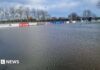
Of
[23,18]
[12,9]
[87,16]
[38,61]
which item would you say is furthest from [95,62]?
[87,16]

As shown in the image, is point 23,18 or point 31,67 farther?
point 23,18

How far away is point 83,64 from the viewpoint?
17781 mm

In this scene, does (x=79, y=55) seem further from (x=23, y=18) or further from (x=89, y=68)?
(x=23, y=18)

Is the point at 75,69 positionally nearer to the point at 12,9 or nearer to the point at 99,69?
the point at 99,69

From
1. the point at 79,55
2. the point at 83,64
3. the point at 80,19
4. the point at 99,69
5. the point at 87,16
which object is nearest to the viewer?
the point at 99,69

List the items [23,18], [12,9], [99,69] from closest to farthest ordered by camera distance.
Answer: [99,69]
[12,9]
[23,18]

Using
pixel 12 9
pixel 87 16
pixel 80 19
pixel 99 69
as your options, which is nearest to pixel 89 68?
pixel 99 69

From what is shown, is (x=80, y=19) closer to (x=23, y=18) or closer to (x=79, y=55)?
(x=23, y=18)

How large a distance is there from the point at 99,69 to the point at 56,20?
15334cm

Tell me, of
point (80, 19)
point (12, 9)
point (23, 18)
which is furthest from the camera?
point (80, 19)

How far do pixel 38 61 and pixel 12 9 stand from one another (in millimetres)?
108822

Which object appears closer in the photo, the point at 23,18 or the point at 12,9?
the point at 12,9

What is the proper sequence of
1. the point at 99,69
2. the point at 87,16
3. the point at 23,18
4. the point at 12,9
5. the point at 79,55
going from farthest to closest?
the point at 87,16, the point at 23,18, the point at 12,9, the point at 79,55, the point at 99,69

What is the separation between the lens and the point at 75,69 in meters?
16.3
